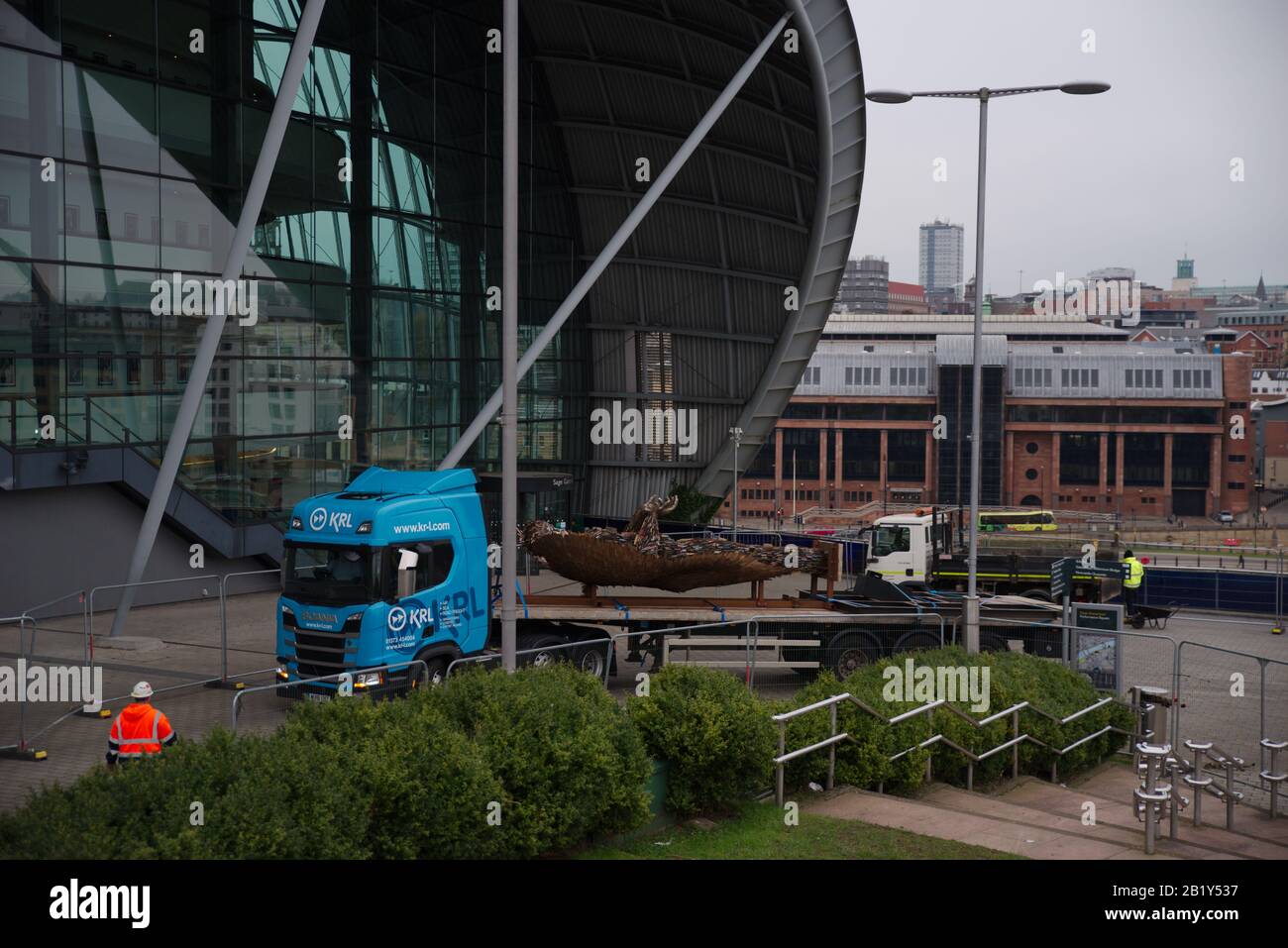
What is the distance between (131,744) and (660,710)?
4.80 meters

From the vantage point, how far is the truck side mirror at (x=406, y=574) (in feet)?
52.0

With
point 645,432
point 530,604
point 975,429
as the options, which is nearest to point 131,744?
point 530,604

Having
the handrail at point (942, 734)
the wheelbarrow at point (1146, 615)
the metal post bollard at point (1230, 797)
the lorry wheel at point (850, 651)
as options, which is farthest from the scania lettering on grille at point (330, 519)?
the wheelbarrow at point (1146, 615)

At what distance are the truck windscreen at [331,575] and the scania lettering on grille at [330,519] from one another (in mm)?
267

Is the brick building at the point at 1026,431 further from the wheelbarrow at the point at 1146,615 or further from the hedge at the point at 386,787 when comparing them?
the hedge at the point at 386,787

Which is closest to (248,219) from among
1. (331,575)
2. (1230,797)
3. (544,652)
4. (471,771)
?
(331,575)

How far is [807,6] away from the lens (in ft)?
98.7

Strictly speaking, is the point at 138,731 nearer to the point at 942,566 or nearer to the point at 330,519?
the point at 330,519

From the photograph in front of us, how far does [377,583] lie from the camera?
15680 millimetres

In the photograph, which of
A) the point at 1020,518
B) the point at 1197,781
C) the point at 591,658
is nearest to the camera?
the point at 1197,781

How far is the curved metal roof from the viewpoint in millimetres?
34750

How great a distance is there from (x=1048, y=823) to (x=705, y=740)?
3.58 meters

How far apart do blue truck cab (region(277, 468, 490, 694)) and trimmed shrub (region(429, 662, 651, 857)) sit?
4534mm

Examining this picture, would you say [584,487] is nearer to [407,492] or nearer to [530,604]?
[530,604]
